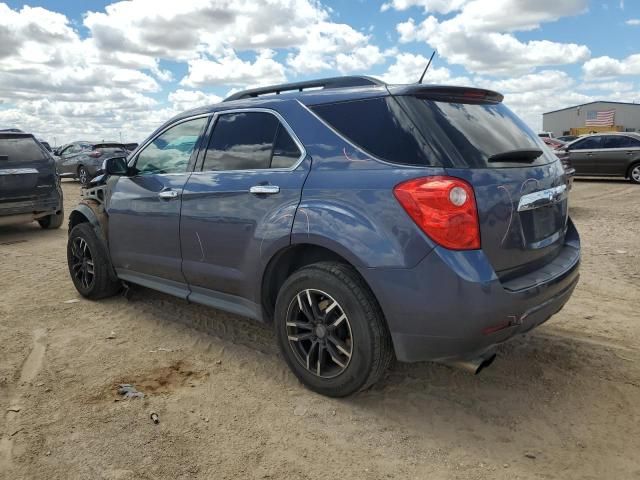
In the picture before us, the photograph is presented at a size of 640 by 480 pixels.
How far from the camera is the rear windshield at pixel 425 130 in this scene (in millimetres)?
2764

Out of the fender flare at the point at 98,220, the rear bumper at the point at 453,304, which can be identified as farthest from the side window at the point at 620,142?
the fender flare at the point at 98,220

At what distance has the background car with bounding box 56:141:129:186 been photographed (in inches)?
731

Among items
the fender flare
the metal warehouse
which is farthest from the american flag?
the fender flare

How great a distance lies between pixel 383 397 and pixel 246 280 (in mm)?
1116

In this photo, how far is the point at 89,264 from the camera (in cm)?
509

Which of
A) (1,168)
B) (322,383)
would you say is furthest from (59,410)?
(1,168)

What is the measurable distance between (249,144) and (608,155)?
593 inches

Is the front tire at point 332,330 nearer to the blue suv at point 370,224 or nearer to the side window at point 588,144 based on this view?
the blue suv at point 370,224

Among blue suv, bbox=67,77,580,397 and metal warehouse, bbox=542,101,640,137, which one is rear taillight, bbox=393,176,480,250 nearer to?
blue suv, bbox=67,77,580,397

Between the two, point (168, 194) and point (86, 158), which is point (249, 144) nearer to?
point (168, 194)

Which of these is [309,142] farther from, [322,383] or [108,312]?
[108,312]

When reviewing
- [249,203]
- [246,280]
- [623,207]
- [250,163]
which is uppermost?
[250,163]

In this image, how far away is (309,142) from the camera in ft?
10.6

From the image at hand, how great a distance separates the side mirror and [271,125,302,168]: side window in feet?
5.53
